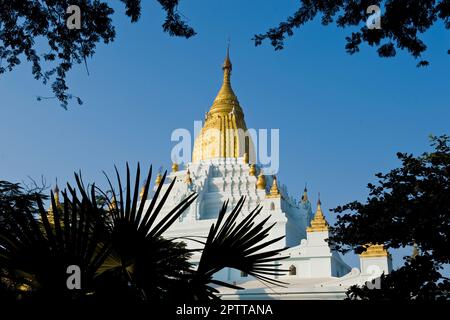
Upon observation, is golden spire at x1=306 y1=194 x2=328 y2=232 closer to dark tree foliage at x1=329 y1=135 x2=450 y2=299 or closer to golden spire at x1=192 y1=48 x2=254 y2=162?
golden spire at x1=192 y1=48 x2=254 y2=162

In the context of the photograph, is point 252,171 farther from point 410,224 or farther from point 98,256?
point 98,256

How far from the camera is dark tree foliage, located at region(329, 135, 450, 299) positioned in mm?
7945

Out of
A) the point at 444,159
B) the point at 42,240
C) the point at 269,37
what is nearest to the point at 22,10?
the point at 269,37

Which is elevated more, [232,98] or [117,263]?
[232,98]

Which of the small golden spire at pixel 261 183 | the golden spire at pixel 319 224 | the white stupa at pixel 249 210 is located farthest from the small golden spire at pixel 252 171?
the golden spire at pixel 319 224

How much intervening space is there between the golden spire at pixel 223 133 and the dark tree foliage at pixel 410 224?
3229cm

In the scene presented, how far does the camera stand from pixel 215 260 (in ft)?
13.8

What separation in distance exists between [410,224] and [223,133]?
34975mm

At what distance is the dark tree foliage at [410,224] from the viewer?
7.95m

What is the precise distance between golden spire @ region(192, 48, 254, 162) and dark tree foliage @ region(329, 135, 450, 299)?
3229 cm

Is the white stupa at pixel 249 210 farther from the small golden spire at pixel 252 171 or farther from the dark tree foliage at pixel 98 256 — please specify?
the dark tree foliage at pixel 98 256

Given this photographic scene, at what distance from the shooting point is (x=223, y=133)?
43.0 meters
